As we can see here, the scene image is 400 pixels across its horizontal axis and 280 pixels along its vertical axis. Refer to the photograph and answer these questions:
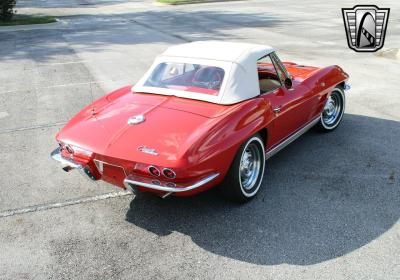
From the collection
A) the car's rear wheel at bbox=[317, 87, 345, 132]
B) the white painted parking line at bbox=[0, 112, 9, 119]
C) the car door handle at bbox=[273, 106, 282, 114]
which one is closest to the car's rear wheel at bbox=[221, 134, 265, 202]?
the car door handle at bbox=[273, 106, 282, 114]

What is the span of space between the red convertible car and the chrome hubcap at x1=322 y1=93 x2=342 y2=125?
627 mm

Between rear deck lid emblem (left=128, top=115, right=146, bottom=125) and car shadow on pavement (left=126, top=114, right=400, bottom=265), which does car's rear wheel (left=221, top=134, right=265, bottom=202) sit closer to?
car shadow on pavement (left=126, top=114, right=400, bottom=265)

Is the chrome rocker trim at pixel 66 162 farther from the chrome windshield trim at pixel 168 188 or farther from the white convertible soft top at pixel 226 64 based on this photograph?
the white convertible soft top at pixel 226 64

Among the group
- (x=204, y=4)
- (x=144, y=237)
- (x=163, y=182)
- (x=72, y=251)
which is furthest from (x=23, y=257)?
(x=204, y=4)

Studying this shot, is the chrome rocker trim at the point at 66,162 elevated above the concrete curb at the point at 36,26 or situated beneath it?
elevated above

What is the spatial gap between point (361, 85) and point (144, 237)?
6.72 meters

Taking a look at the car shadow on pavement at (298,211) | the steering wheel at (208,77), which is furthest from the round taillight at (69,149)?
the steering wheel at (208,77)

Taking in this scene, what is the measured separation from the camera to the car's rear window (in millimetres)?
4648

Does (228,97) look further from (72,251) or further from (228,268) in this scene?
(72,251)

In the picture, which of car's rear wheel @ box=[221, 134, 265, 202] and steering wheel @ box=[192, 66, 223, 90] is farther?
steering wheel @ box=[192, 66, 223, 90]

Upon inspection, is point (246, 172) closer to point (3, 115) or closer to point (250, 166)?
point (250, 166)

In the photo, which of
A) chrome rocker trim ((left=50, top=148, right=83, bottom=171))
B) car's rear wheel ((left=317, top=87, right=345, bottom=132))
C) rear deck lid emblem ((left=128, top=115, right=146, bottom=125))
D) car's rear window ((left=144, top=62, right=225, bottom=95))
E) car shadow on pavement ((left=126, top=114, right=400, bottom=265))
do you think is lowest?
car shadow on pavement ((left=126, top=114, right=400, bottom=265))

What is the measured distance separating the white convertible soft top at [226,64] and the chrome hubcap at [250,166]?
0.55m

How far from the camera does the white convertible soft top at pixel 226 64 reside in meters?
4.52
